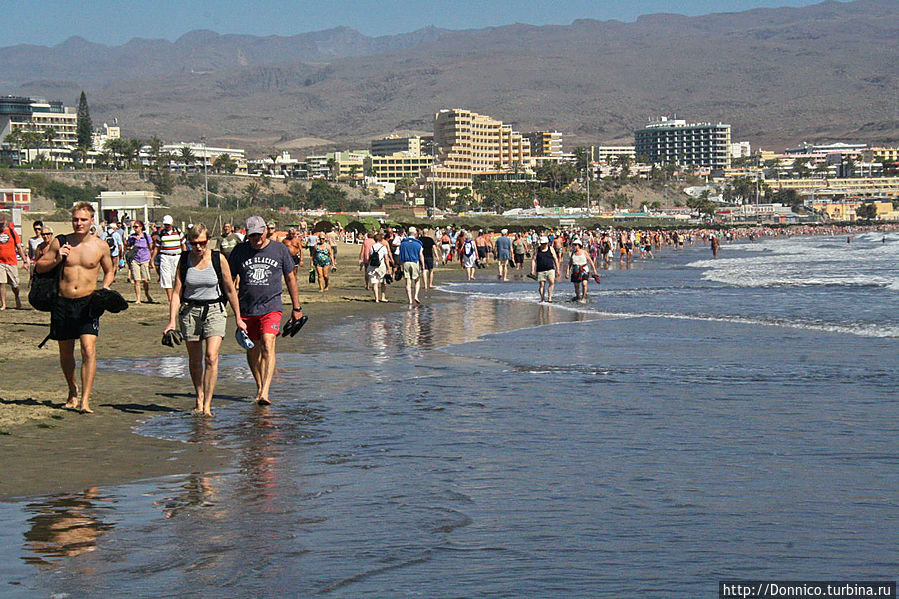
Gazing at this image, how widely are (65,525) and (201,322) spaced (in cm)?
333

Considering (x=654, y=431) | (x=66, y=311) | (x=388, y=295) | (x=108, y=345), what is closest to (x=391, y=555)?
(x=654, y=431)

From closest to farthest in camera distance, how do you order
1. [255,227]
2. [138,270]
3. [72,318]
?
1. [72,318]
2. [255,227]
3. [138,270]

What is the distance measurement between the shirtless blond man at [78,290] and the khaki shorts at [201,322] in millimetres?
703

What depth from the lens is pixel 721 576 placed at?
4734mm

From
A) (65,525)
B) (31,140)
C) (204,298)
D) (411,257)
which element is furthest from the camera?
(31,140)

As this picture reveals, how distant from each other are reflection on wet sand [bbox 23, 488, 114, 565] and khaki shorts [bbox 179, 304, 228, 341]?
2.54m

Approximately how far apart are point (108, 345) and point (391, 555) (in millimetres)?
9612

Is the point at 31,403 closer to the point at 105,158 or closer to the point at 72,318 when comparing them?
the point at 72,318

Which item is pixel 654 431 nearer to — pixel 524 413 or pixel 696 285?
pixel 524 413

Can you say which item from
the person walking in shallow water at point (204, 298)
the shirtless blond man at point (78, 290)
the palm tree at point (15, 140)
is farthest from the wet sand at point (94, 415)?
the palm tree at point (15, 140)

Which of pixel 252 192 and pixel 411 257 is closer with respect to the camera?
pixel 411 257

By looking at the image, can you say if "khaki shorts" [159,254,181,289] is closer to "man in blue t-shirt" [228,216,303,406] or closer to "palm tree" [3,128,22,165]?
"man in blue t-shirt" [228,216,303,406]

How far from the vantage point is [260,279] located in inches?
349

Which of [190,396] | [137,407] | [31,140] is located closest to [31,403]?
[137,407]
